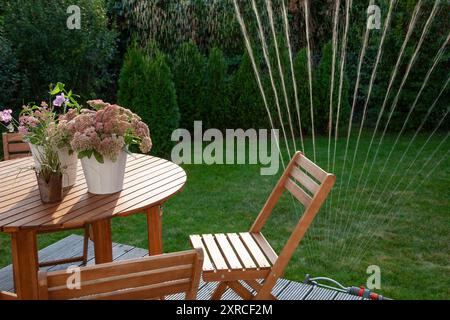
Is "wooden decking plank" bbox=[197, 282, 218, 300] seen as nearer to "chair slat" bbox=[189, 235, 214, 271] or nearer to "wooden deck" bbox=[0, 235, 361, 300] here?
"wooden deck" bbox=[0, 235, 361, 300]

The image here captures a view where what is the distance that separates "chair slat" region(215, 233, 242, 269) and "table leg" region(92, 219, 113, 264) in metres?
0.74

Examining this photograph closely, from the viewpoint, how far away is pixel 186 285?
1.91 metres

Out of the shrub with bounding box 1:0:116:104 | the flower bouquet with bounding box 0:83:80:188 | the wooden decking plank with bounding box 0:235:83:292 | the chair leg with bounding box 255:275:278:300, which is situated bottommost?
the wooden decking plank with bounding box 0:235:83:292

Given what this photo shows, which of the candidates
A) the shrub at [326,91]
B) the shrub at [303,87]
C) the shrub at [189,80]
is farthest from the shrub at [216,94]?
the shrub at [326,91]

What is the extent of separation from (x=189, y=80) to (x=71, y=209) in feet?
19.8

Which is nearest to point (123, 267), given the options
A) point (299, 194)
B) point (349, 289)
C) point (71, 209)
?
point (71, 209)

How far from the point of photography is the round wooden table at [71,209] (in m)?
2.49

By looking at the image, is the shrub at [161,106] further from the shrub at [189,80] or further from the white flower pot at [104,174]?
the white flower pot at [104,174]

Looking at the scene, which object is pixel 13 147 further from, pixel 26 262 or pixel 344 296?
pixel 344 296

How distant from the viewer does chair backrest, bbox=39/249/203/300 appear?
1.68 m

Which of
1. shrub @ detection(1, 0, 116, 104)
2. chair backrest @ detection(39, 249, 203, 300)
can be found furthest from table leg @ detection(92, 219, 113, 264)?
shrub @ detection(1, 0, 116, 104)

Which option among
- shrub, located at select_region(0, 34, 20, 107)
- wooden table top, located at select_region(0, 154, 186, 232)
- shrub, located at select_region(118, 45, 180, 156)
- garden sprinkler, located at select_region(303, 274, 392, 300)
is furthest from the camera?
shrub, located at select_region(0, 34, 20, 107)

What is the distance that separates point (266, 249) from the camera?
9.71ft

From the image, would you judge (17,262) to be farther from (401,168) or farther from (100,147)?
(401,168)
